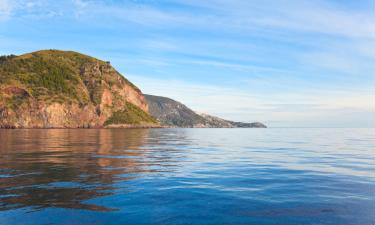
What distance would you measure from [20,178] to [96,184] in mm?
5116

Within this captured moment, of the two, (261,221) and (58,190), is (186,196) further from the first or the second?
(58,190)

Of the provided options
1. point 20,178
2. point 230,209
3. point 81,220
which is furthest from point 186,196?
point 20,178

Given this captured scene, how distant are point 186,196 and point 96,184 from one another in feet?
18.1

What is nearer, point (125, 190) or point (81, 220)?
point (81, 220)

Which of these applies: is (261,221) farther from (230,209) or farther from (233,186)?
(233,186)

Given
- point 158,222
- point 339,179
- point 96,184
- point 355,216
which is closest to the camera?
point 158,222

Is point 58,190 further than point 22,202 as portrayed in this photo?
Yes

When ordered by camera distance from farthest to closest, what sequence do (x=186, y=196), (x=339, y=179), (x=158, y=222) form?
(x=339, y=179) → (x=186, y=196) → (x=158, y=222)

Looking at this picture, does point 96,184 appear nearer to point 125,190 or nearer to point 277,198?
point 125,190

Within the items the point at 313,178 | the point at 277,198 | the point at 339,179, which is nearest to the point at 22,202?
the point at 277,198

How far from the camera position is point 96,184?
677 inches

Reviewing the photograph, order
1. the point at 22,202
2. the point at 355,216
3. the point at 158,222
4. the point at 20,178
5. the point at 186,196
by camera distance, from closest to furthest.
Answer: the point at 158,222
the point at 355,216
the point at 22,202
the point at 186,196
the point at 20,178

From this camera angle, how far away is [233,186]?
699 inches

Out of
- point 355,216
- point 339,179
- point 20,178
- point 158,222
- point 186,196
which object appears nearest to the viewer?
point 158,222
